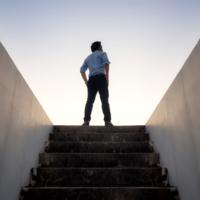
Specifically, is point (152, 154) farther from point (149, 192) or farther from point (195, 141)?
point (195, 141)

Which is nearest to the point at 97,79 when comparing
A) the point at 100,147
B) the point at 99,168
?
the point at 100,147

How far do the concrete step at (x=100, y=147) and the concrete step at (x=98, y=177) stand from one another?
0.63 meters

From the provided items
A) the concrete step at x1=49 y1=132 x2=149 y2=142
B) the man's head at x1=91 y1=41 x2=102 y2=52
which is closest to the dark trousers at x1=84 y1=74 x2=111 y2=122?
the concrete step at x1=49 y1=132 x2=149 y2=142

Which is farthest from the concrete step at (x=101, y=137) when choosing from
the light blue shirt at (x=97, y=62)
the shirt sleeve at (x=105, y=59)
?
the shirt sleeve at (x=105, y=59)

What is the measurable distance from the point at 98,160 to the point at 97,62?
1916mm

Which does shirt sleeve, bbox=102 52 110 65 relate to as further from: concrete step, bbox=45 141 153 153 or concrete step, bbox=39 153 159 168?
concrete step, bbox=39 153 159 168

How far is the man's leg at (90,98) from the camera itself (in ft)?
13.0

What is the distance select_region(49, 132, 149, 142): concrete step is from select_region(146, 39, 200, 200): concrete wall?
2.23 ft

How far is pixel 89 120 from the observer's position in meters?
3.97

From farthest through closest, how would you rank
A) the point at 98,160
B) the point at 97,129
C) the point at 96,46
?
the point at 96,46
the point at 97,129
the point at 98,160

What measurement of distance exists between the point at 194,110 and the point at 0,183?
1601 millimetres

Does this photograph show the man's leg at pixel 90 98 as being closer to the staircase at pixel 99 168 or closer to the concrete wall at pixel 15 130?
the staircase at pixel 99 168

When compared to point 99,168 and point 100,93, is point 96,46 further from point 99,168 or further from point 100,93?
point 99,168

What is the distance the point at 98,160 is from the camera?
2.87 meters
